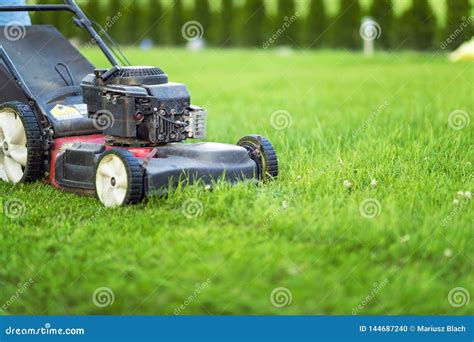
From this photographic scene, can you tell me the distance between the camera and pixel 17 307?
3.49m

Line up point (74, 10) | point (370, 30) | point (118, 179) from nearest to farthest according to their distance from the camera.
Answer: point (118, 179) < point (74, 10) < point (370, 30)

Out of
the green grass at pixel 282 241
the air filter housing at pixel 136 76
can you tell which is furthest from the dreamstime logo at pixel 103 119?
the green grass at pixel 282 241

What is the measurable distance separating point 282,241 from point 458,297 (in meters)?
0.90

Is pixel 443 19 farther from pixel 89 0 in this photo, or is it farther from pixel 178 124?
pixel 178 124

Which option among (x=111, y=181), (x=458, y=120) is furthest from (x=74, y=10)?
(x=458, y=120)

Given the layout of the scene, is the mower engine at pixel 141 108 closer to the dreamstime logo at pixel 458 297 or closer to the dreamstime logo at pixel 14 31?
the dreamstime logo at pixel 14 31

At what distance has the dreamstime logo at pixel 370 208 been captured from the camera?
414 centimetres

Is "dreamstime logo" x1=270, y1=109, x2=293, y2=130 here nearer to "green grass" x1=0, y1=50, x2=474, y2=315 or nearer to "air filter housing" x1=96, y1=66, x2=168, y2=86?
"green grass" x1=0, y1=50, x2=474, y2=315

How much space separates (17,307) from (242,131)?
403cm

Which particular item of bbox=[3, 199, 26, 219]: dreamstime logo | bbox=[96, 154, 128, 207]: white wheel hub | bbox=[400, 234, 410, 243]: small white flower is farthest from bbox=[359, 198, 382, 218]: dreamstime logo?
bbox=[3, 199, 26, 219]: dreamstime logo

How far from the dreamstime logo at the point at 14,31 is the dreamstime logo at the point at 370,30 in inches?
580
